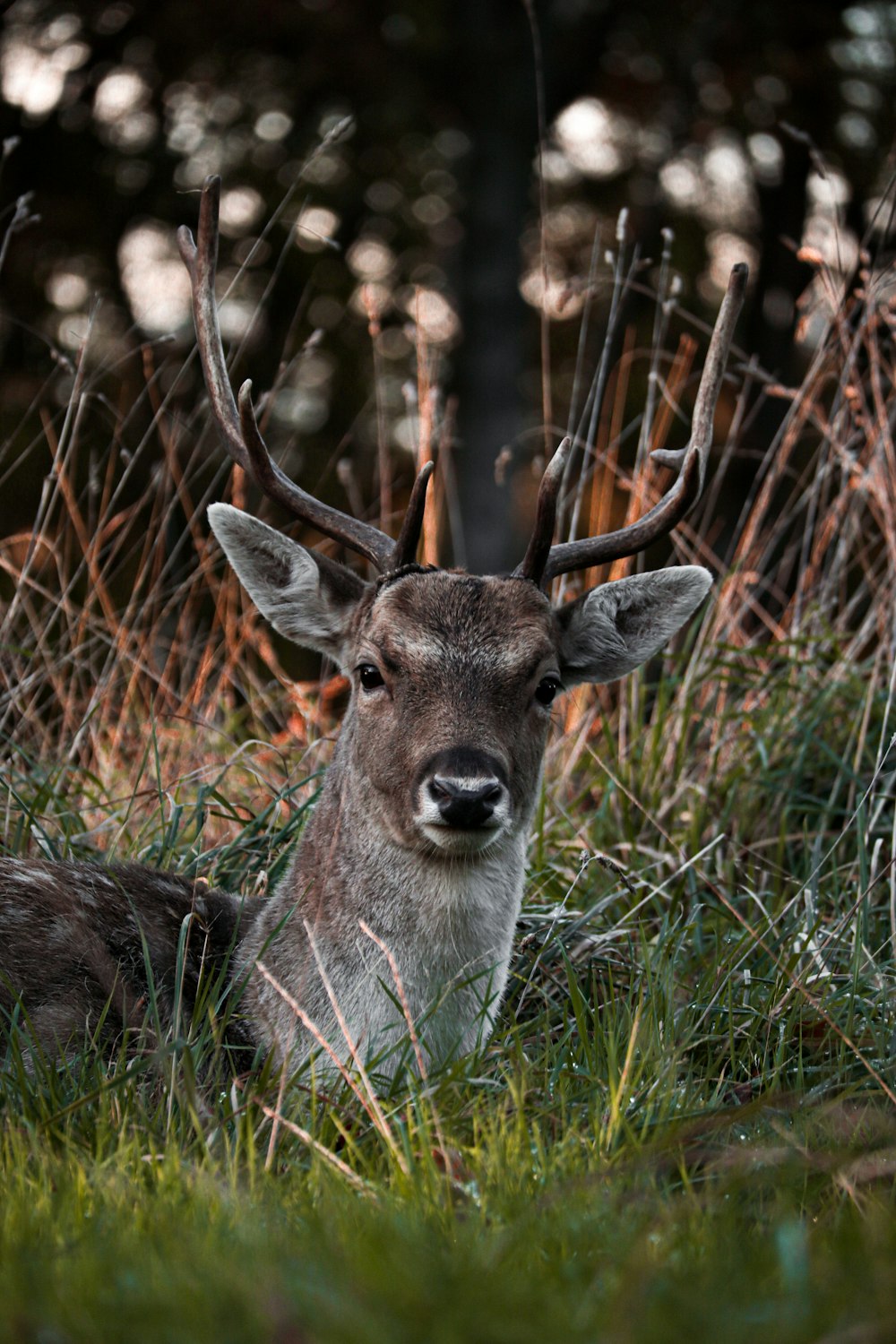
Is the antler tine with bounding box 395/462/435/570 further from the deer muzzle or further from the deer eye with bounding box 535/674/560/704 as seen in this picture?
the deer muzzle

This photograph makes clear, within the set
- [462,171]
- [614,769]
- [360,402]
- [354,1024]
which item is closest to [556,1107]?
[354,1024]

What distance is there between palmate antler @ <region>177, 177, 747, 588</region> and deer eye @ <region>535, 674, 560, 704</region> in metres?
0.30

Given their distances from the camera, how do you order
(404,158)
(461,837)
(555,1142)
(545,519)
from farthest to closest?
(404,158), (545,519), (461,837), (555,1142)

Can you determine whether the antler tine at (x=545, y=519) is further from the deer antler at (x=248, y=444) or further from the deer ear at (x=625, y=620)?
the deer antler at (x=248, y=444)

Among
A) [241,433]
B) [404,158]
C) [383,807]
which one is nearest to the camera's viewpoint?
[383,807]

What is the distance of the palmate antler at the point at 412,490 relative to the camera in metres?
4.34

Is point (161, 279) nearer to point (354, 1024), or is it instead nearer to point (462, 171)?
point (462, 171)

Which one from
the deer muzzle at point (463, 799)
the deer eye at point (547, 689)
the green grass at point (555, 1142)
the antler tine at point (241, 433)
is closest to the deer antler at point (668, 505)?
the deer eye at point (547, 689)

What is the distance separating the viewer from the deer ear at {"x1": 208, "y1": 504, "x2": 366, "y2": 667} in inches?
175

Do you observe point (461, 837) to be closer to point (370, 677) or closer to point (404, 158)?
point (370, 677)

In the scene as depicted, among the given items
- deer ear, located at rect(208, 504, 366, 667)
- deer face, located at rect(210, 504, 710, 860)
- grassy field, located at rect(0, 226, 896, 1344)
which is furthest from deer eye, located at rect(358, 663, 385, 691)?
grassy field, located at rect(0, 226, 896, 1344)

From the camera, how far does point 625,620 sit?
4.69 m

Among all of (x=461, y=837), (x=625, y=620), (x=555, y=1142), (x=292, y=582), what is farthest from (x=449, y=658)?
(x=555, y=1142)

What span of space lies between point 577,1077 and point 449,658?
114cm
